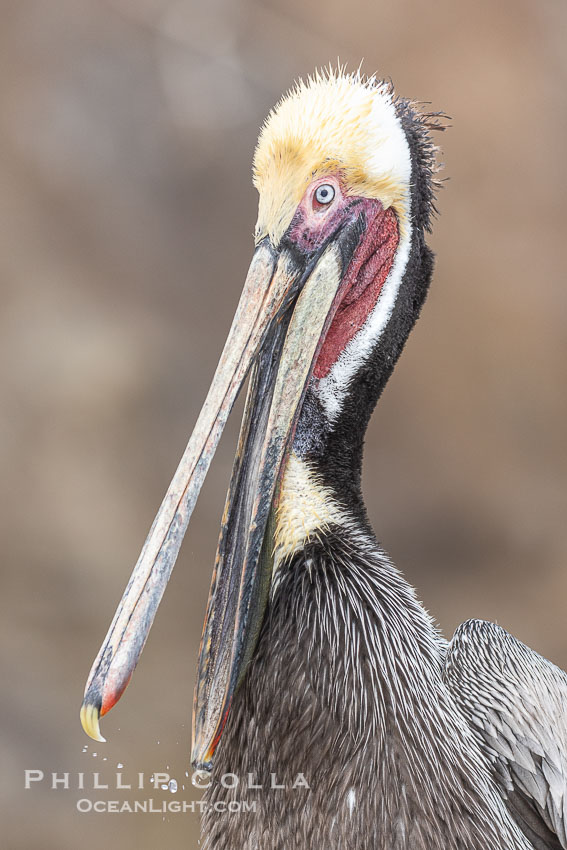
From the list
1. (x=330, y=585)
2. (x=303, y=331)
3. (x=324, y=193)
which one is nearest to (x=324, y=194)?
(x=324, y=193)

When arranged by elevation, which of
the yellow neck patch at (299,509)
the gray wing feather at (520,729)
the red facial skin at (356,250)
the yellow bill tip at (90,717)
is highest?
the red facial skin at (356,250)

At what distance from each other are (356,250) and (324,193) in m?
0.12

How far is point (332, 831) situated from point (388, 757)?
0.15 meters

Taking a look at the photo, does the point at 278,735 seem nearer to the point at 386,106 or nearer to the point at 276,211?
the point at 276,211

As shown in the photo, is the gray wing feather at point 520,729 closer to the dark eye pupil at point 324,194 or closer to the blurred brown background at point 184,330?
the dark eye pupil at point 324,194

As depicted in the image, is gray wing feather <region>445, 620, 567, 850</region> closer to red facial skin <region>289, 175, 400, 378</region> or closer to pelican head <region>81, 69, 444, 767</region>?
pelican head <region>81, 69, 444, 767</region>

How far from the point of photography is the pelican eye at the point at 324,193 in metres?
1.63

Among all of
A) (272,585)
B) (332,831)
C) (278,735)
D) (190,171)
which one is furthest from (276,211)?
(190,171)

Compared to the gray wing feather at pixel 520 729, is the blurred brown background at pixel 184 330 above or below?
above

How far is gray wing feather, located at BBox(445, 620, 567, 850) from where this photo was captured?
64.6 inches

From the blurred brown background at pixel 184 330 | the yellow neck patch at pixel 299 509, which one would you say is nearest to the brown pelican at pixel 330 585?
the yellow neck patch at pixel 299 509

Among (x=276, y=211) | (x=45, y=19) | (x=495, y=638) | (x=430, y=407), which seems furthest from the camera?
(x=430, y=407)

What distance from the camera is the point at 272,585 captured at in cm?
163

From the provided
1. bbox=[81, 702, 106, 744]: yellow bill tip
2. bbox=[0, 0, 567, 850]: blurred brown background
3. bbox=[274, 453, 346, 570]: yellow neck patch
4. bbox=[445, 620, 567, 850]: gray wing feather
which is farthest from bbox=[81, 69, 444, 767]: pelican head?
bbox=[0, 0, 567, 850]: blurred brown background
